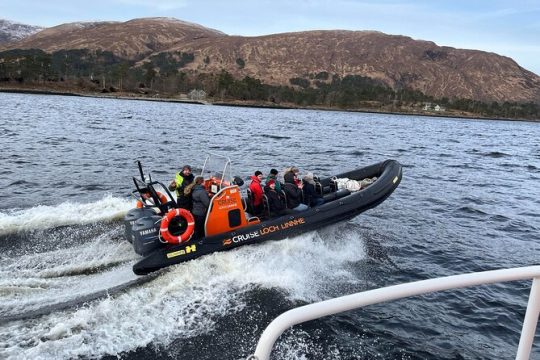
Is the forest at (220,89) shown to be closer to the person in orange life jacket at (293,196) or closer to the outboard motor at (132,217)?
the outboard motor at (132,217)

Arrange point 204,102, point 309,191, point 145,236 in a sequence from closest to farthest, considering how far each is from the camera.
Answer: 1. point 145,236
2. point 309,191
3. point 204,102

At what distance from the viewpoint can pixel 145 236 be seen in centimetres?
864

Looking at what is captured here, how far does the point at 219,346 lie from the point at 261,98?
124 m

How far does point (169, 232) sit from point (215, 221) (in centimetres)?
108

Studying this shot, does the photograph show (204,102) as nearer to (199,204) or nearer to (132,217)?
(199,204)

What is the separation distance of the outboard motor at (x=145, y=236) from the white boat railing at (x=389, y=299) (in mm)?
7093

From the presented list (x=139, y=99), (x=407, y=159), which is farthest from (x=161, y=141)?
(x=139, y=99)

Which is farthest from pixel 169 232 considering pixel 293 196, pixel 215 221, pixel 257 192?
pixel 293 196

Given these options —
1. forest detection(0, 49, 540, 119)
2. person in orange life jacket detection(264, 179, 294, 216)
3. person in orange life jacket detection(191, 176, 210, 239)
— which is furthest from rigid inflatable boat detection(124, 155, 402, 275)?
forest detection(0, 49, 540, 119)

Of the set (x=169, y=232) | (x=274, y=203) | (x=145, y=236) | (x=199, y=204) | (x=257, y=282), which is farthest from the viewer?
(x=274, y=203)

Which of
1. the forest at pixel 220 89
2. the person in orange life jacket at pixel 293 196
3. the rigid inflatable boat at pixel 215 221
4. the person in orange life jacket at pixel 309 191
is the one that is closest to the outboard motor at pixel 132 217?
the rigid inflatable boat at pixel 215 221

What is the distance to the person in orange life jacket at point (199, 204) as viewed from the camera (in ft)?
30.4

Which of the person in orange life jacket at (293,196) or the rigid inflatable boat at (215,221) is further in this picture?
the person in orange life jacket at (293,196)

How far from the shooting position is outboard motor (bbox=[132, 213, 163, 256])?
28.3 ft
